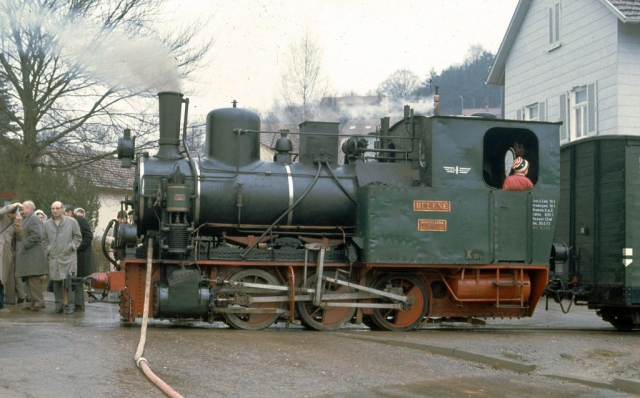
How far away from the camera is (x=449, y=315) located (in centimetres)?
1257

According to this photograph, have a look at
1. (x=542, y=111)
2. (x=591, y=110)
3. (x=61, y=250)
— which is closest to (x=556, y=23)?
(x=542, y=111)

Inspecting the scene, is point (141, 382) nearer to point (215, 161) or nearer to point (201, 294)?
point (201, 294)

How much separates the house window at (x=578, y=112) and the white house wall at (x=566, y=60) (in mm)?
218

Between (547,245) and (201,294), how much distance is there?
15.5 feet

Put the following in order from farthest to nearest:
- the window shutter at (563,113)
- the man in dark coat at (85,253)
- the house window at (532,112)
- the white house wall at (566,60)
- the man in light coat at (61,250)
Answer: the house window at (532,112)
the window shutter at (563,113)
the white house wall at (566,60)
the man in dark coat at (85,253)
the man in light coat at (61,250)

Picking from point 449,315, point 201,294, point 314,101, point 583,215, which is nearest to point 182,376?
point 201,294

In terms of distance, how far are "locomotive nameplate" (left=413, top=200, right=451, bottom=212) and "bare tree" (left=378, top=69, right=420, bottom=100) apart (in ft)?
55.0

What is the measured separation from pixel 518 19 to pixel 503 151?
484 inches

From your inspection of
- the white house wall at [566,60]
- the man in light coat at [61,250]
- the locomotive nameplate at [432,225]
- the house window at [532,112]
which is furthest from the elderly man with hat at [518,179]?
the house window at [532,112]

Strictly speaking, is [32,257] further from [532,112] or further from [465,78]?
[465,78]

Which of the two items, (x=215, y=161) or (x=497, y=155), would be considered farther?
(x=497, y=155)

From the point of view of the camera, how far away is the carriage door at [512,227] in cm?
1241

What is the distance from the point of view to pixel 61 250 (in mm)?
13688

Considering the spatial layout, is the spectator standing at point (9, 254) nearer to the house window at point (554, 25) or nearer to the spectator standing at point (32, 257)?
the spectator standing at point (32, 257)
